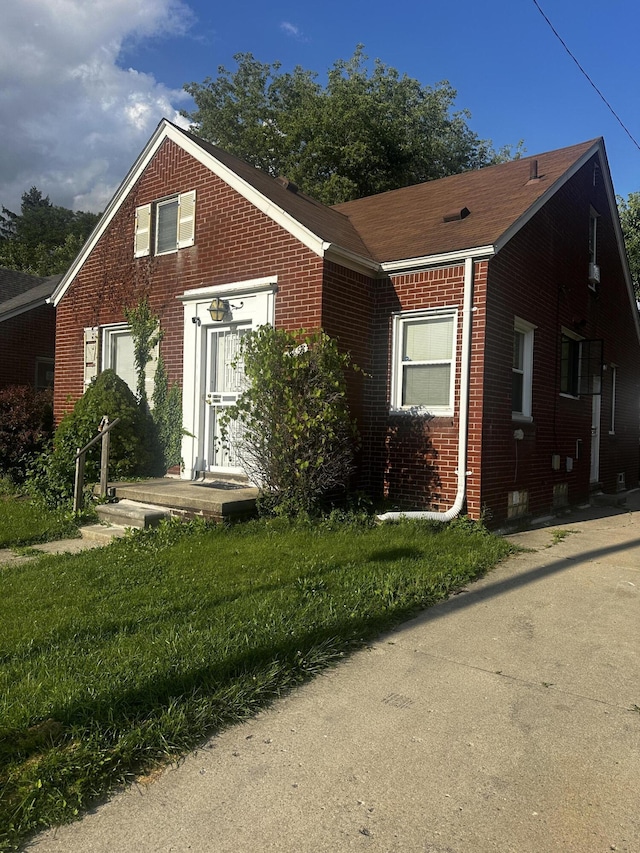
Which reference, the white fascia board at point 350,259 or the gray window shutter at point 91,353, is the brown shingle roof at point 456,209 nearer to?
the white fascia board at point 350,259

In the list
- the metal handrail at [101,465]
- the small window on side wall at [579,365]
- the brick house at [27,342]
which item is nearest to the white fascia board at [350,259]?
the metal handrail at [101,465]

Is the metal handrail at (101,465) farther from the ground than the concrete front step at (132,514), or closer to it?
farther from the ground

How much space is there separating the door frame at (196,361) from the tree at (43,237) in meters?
37.3

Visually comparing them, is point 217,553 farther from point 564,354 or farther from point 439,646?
point 564,354

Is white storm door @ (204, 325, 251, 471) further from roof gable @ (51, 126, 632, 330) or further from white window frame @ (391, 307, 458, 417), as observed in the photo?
white window frame @ (391, 307, 458, 417)

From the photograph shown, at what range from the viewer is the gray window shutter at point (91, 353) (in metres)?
11.3

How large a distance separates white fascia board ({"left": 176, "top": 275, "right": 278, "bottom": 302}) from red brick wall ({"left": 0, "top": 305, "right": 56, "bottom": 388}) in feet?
28.0

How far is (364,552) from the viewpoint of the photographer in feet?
20.3

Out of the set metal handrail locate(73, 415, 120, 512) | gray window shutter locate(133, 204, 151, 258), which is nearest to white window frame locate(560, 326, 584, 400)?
gray window shutter locate(133, 204, 151, 258)

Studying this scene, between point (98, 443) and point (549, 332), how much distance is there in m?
7.19

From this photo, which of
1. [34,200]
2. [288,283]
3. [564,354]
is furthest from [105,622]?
[34,200]

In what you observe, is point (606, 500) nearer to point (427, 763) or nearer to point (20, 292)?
point (427, 763)

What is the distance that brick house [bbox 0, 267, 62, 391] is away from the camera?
53.7ft

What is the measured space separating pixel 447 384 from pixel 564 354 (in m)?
3.74
